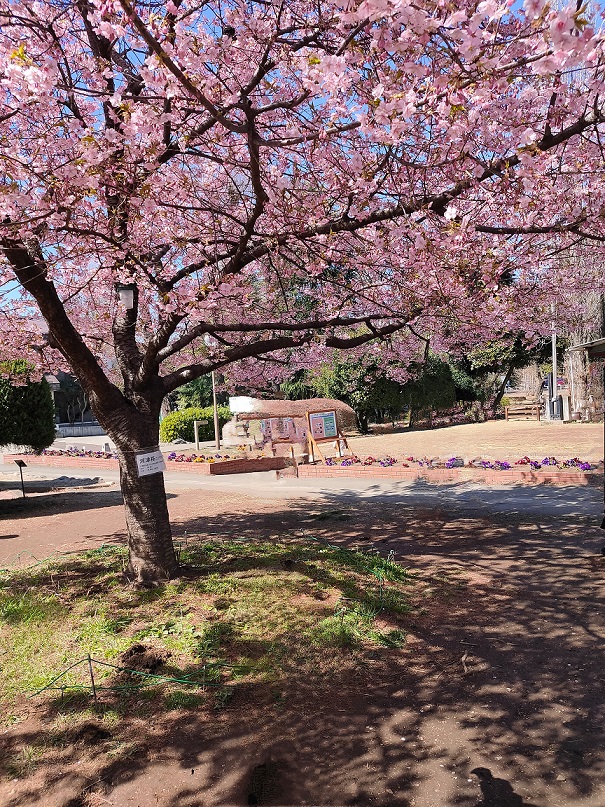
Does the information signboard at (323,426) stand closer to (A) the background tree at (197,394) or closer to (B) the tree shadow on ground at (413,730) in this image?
(B) the tree shadow on ground at (413,730)

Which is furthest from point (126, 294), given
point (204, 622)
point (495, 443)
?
point (495, 443)

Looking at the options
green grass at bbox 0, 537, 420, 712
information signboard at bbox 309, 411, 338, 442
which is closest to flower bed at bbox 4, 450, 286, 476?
information signboard at bbox 309, 411, 338, 442

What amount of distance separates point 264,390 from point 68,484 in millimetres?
12515

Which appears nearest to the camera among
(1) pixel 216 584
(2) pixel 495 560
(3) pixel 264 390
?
(1) pixel 216 584

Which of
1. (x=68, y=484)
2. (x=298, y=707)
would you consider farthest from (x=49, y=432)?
(x=298, y=707)

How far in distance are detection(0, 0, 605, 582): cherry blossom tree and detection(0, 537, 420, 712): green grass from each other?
62 cm

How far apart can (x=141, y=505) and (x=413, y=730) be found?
125 inches

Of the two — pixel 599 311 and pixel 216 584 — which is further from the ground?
pixel 599 311

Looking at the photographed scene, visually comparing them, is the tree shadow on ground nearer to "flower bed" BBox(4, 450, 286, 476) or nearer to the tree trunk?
the tree trunk

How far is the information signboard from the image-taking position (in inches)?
599

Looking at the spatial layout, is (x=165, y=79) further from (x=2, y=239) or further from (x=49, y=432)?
(x=49, y=432)

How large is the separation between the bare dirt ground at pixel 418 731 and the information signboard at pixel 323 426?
9.76 metres

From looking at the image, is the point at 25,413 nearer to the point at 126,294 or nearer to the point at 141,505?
the point at 126,294

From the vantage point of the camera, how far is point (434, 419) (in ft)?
87.5
